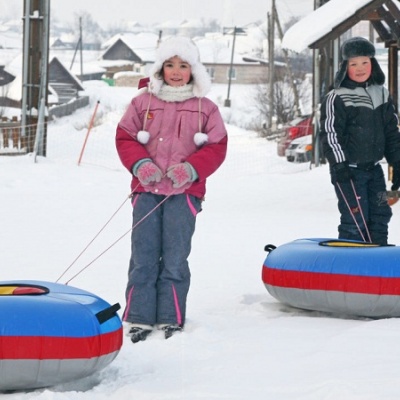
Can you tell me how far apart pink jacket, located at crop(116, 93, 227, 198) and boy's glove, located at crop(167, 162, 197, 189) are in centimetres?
9

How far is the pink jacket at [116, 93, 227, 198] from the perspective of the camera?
554 cm

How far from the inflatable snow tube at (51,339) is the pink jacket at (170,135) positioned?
1212 millimetres

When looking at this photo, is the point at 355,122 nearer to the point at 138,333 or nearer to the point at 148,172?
the point at 148,172

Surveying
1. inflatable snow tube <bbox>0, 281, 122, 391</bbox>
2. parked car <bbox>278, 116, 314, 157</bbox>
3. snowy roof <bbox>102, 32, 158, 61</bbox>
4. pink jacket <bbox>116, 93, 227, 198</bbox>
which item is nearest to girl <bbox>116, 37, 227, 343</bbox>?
pink jacket <bbox>116, 93, 227, 198</bbox>

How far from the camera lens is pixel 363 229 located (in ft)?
21.9

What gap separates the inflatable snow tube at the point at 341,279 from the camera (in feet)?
18.4

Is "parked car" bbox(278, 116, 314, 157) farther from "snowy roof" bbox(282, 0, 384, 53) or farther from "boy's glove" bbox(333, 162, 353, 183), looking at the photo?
"boy's glove" bbox(333, 162, 353, 183)

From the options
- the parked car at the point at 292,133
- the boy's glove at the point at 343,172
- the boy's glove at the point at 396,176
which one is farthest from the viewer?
the parked car at the point at 292,133

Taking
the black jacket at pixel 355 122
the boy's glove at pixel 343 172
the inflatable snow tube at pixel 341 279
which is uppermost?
the black jacket at pixel 355 122

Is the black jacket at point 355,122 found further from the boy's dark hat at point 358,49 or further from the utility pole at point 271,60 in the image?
the utility pole at point 271,60

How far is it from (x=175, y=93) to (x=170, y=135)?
0.76 ft

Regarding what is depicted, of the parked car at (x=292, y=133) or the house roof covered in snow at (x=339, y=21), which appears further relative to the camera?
the parked car at (x=292, y=133)

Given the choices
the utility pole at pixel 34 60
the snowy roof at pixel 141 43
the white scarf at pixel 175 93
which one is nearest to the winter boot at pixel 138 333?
the white scarf at pixel 175 93

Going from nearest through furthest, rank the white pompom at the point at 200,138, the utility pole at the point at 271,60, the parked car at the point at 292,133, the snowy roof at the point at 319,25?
the white pompom at the point at 200,138
the snowy roof at the point at 319,25
the parked car at the point at 292,133
the utility pole at the point at 271,60
